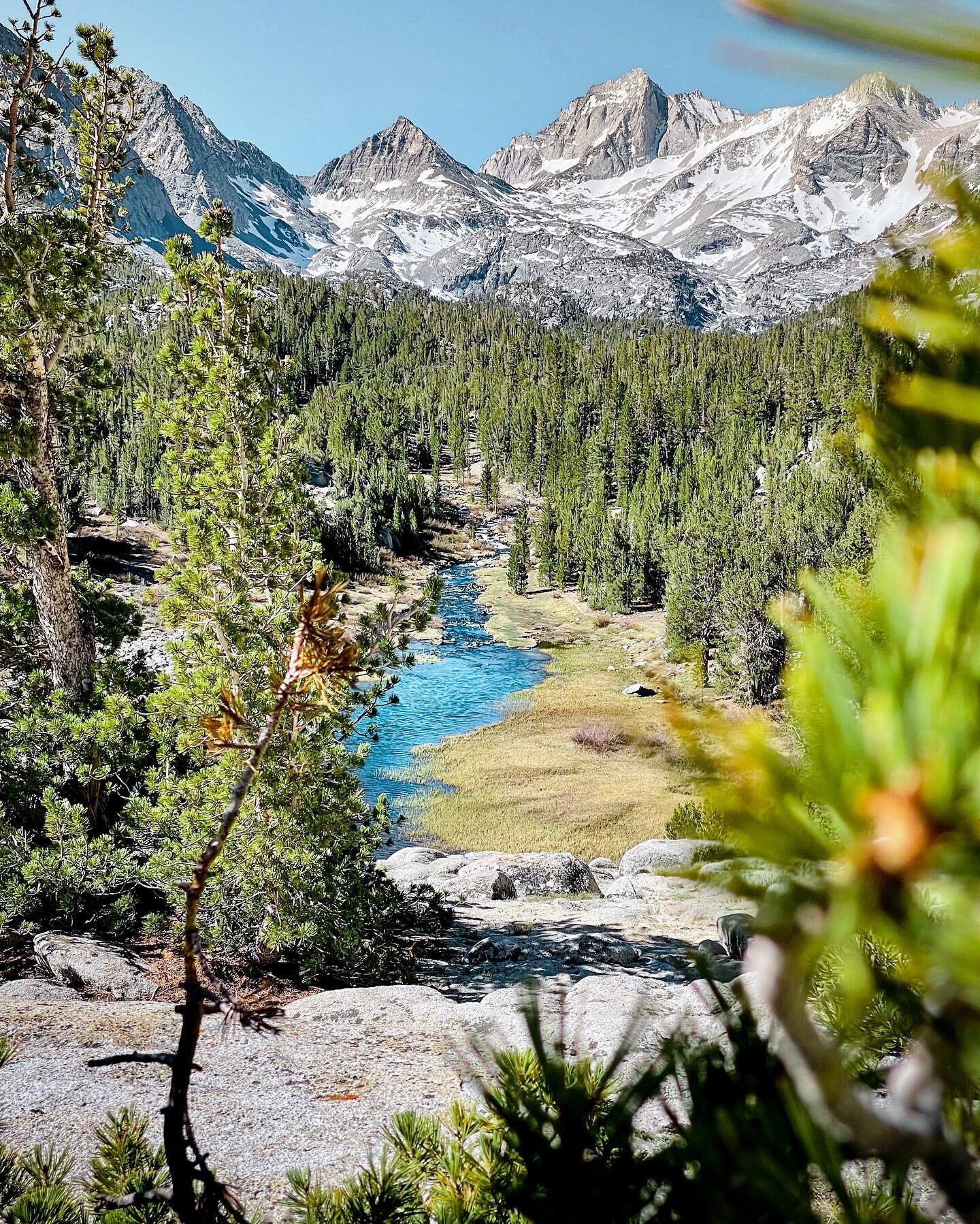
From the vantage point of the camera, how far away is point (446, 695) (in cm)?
4150

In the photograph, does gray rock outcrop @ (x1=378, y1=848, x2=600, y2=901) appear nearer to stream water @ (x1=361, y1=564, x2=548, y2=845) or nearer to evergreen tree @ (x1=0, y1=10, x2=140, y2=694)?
stream water @ (x1=361, y1=564, x2=548, y2=845)

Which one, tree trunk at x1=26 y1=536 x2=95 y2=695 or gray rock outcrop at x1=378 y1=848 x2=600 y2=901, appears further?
gray rock outcrop at x1=378 y1=848 x2=600 y2=901

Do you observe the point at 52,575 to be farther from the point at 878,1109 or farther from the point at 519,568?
the point at 519,568

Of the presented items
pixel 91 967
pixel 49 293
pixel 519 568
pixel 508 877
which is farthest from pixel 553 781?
pixel 519 568

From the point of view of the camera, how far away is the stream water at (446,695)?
99.3 feet

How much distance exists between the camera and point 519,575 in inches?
2810

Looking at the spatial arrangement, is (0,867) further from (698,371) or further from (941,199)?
(698,371)

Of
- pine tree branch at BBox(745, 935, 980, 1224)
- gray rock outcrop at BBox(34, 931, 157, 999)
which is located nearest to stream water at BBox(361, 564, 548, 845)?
gray rock outcrop at BBox(34, 931, 157, 999)

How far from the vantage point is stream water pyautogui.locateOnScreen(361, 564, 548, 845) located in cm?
3028

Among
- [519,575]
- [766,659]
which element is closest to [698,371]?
[519,575]

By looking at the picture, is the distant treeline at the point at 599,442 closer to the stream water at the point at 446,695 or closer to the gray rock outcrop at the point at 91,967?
the gray rock outcrop at the point at 91,967

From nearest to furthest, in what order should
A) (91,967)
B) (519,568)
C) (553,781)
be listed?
(91,967) → (553,781) → (519,568)

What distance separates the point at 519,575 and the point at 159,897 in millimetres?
63166

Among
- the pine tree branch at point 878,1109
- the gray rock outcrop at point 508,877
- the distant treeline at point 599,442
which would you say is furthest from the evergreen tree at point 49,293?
the gray rock outcrop at point 508,877
